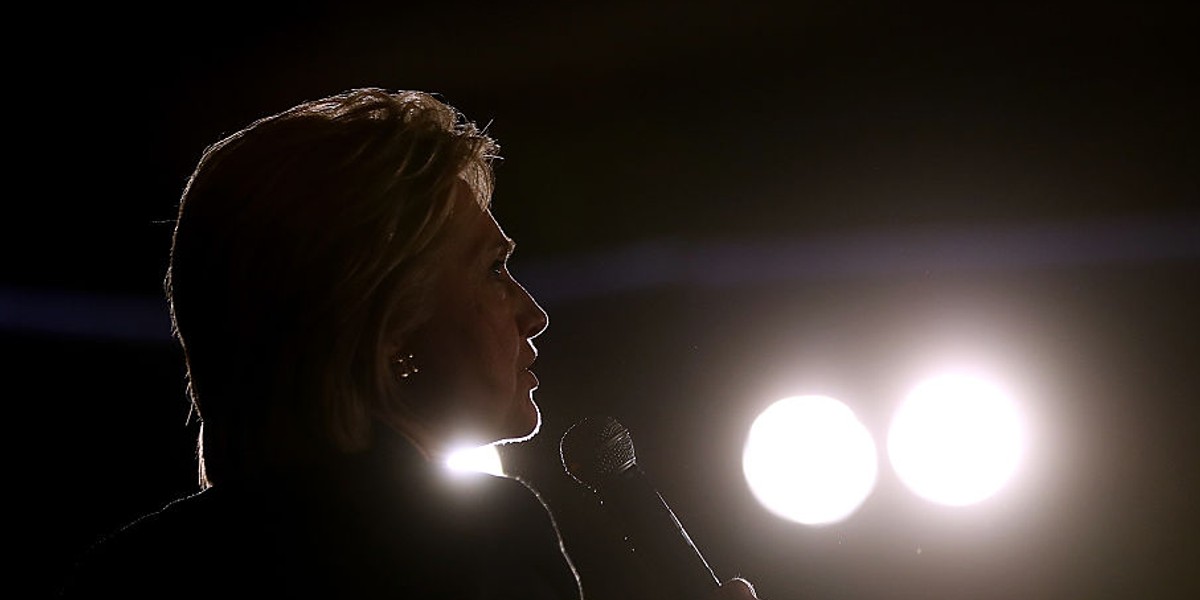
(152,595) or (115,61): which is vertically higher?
(115,61)

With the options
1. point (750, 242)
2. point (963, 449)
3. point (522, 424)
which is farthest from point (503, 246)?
point (963, 449)

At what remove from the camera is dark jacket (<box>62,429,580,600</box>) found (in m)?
0.98

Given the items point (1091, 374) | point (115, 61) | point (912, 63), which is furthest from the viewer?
point (1091, 374)

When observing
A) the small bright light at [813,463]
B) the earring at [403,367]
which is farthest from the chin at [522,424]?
the small bright light at [813,463]

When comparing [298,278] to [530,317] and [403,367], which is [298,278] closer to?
[403,367]

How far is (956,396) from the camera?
3.73 m

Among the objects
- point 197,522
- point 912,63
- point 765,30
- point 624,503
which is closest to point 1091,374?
point 912,63

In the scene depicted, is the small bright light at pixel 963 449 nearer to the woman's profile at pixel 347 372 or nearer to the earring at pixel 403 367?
the woman's profile at pixel 347 372

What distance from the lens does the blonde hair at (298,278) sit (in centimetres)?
114

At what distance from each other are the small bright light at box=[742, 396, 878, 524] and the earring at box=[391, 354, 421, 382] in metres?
2.61

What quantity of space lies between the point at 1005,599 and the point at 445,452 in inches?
112

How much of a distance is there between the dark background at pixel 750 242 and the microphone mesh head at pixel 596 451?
1537 mm

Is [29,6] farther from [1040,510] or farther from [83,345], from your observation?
[1040,510]

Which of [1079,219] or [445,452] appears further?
[1079,219]
